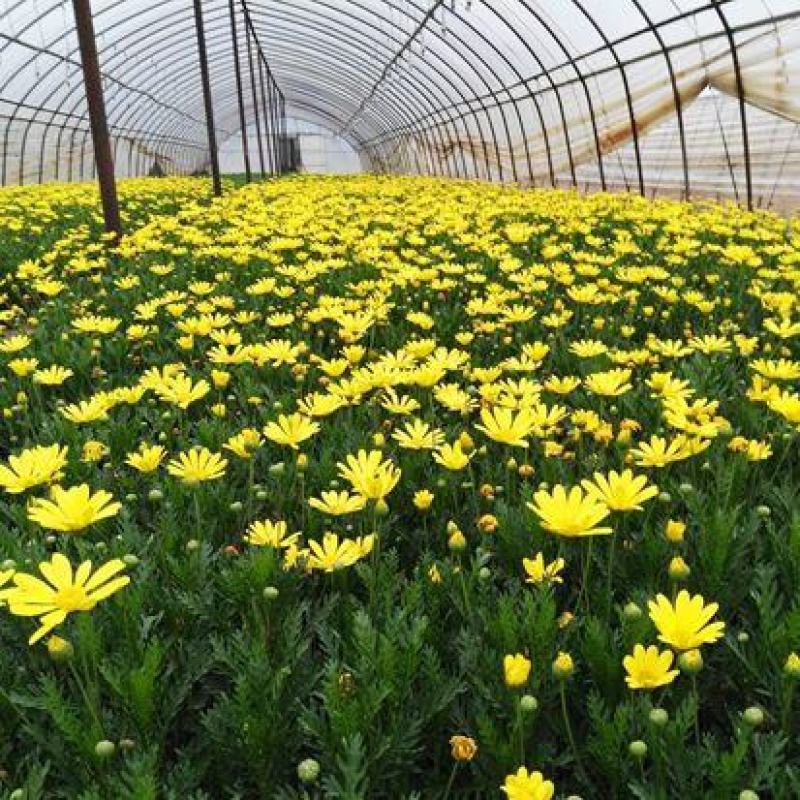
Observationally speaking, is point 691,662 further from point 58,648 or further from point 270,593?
point 58,648

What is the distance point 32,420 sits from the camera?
297 cm

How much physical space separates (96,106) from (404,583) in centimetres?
626

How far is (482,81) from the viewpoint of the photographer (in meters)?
19.8

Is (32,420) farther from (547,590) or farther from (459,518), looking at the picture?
(547,590)

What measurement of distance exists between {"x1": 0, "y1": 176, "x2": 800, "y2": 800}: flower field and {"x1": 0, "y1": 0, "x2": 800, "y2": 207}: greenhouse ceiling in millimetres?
9304

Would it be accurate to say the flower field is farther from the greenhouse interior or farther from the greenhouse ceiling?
the greenhouse ceiling

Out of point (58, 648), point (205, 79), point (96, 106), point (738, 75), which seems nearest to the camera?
point (58, 648)

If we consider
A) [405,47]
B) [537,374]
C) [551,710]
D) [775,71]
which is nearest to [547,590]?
[551,710]

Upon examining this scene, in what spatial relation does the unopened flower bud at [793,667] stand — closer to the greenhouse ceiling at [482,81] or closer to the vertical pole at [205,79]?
the greenhouse ceiling at [482,81]

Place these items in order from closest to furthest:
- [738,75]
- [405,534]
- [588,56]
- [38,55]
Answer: [405,534] → [738,75] → [588,56] → [38,55]

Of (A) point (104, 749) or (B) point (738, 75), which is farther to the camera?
(B) point (738, 75)

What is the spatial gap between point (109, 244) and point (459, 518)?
5.93m

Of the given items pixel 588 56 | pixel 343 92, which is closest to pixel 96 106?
pixel 588 56

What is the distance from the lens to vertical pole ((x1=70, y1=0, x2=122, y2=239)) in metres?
6.45
